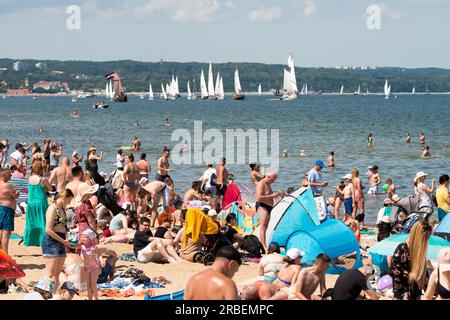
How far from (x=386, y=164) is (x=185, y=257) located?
22.4 m

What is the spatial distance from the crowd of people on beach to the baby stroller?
0.03 meters

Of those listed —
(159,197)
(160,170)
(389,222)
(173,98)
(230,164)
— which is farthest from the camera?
(173,98)

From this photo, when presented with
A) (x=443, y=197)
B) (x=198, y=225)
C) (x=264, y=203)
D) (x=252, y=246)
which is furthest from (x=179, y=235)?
(x=443, y=197)

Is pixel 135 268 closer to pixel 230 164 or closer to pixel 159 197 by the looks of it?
pixel 159 197

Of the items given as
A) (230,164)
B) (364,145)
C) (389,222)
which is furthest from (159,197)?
(364,145)

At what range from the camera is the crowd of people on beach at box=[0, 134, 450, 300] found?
8891 millimetres

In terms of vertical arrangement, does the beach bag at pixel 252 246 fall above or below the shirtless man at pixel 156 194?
below

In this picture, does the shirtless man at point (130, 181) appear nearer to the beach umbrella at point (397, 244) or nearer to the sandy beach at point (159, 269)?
the sandy beach at point (159, 269)

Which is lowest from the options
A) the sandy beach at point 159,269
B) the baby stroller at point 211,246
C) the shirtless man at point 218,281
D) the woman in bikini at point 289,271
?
the sandy beach at point 159,269

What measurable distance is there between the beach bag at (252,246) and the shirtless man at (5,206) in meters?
3.74

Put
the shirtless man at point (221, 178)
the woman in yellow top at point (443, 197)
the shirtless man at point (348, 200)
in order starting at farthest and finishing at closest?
the shirtless man at point (221, 178) < the shirtless man at point (348, 200) < the woman in yellow top at point (443, 197)

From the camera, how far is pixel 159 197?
1642 cm

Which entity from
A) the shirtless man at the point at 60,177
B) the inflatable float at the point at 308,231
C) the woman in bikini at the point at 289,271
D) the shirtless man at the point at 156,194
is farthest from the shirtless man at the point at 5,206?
the shirtless man at the point at 156,194

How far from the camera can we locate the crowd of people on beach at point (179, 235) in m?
8.89
